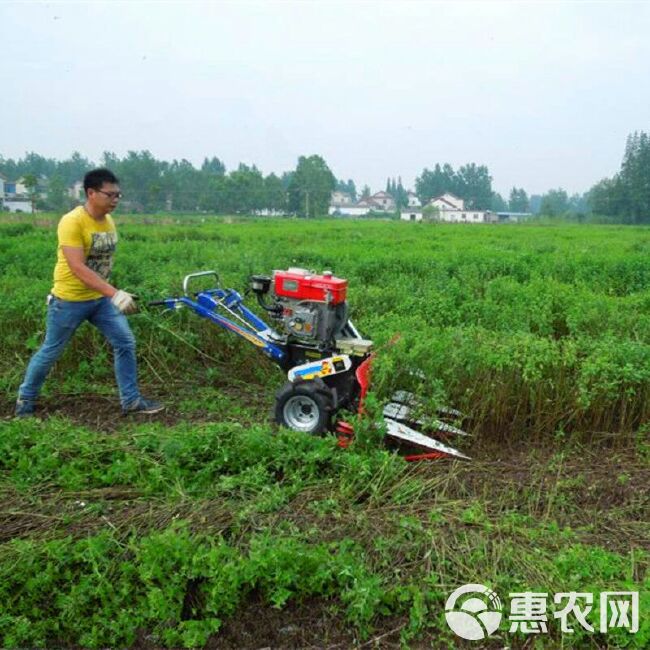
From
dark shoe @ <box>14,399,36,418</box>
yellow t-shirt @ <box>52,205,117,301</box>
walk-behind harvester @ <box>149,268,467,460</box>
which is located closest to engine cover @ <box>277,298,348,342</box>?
walk-behind harvester @ <box>149,268,467,460</box>

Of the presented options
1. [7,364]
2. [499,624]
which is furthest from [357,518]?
[7,364]

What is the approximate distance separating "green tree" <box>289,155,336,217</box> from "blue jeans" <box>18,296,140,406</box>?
155 feet

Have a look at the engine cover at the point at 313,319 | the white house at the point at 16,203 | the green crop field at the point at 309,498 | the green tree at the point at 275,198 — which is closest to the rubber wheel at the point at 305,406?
the green crop field at the point at 309,498

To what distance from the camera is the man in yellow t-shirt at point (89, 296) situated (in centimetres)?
464

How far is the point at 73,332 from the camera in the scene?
4922 millimetres

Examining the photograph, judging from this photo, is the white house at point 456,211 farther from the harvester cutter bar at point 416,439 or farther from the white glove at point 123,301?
the harvester cutter bar at point 416,439

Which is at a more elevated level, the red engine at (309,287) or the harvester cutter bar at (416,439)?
the red engine at (309,287)

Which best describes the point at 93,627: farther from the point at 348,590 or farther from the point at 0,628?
the point at 348,590

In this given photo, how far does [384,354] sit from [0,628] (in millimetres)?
2794

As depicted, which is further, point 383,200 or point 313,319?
point 383,200

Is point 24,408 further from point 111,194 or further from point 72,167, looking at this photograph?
point 72,167

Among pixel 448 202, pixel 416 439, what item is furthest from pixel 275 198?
pixel 416 439

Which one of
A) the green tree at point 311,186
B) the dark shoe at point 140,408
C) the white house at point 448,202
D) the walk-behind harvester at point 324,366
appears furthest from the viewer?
the white house at point 448,202

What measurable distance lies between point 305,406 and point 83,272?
1.78 metres
